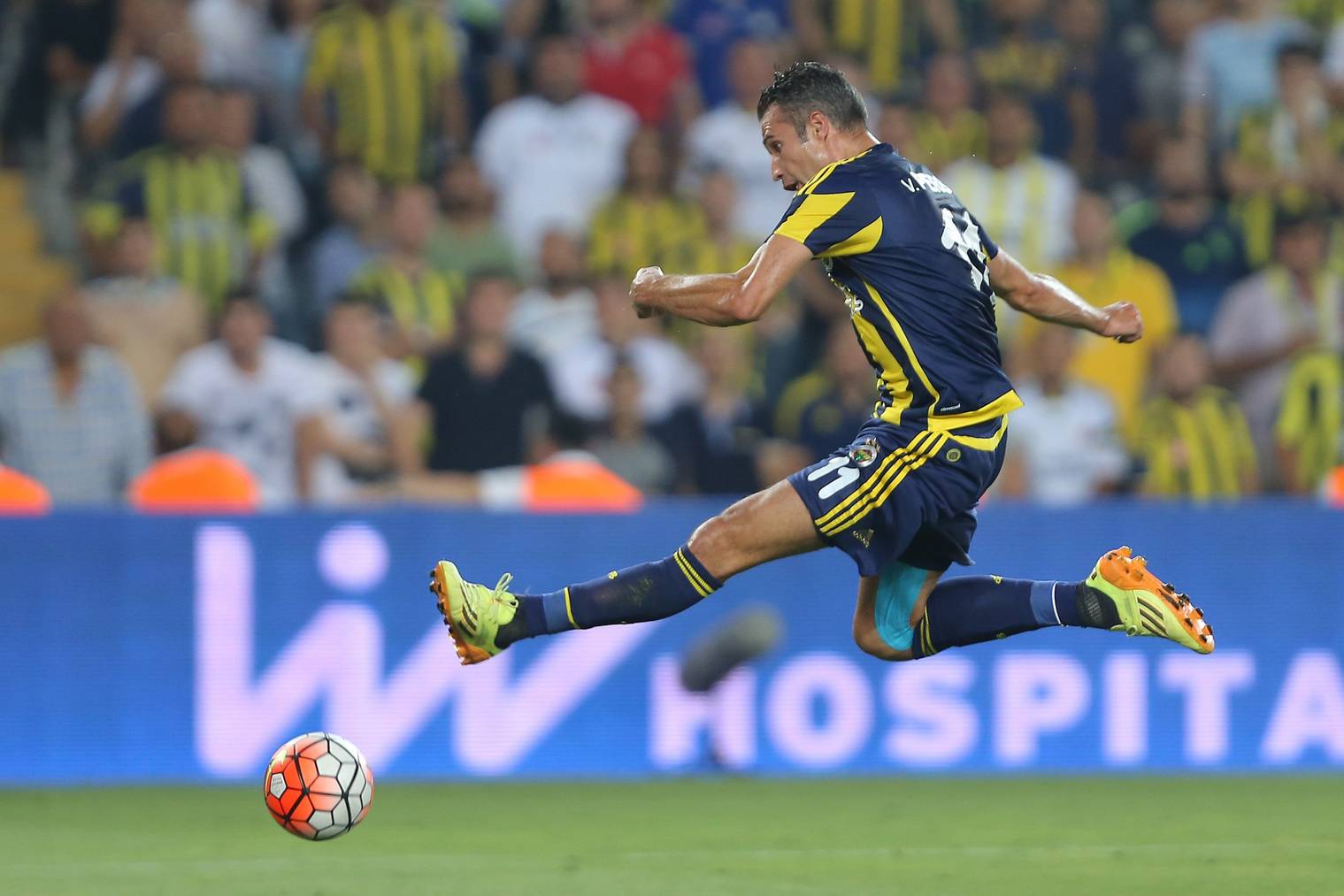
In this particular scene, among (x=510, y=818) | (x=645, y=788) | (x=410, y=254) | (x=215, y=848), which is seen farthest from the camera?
(x=410, y=254)

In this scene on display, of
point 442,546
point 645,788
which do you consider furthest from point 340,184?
point 645,788

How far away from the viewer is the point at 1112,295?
11.1 meters

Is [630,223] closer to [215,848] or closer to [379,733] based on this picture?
[379,733]

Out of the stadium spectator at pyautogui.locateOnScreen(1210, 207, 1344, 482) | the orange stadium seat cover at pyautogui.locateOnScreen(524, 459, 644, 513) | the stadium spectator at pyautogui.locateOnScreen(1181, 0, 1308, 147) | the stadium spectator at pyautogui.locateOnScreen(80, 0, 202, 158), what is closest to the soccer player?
the orange stadium seat cover at pyautogui.locateOnScreen(524, 459, 644, 513)

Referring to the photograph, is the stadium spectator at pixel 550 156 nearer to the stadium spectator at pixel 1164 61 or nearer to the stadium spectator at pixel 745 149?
the stadium spectator at pixel 745 149

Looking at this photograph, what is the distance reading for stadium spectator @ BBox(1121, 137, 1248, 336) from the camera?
11484 mm

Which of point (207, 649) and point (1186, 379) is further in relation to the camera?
Result: point (1186, 379)

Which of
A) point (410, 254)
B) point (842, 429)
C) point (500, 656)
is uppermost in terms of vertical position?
point (410, 254)

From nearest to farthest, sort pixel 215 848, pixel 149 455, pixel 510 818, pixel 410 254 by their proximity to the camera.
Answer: pixel 215 848, pixel 510 818, pixel 149 455, pixel 410 254

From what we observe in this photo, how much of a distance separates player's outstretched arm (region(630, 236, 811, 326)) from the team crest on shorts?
560mm

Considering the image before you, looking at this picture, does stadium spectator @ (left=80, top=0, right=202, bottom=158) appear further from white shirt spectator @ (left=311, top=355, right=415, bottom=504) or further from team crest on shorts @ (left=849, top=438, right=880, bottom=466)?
team crest on shorts @ (left=849, top=438, right=880, bottom=466)

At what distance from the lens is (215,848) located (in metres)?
6.97

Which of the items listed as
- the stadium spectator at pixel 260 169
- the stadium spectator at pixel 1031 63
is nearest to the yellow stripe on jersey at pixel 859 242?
the stadium spectator at pixel 260 169

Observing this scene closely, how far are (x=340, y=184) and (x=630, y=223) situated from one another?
155 centimetres
